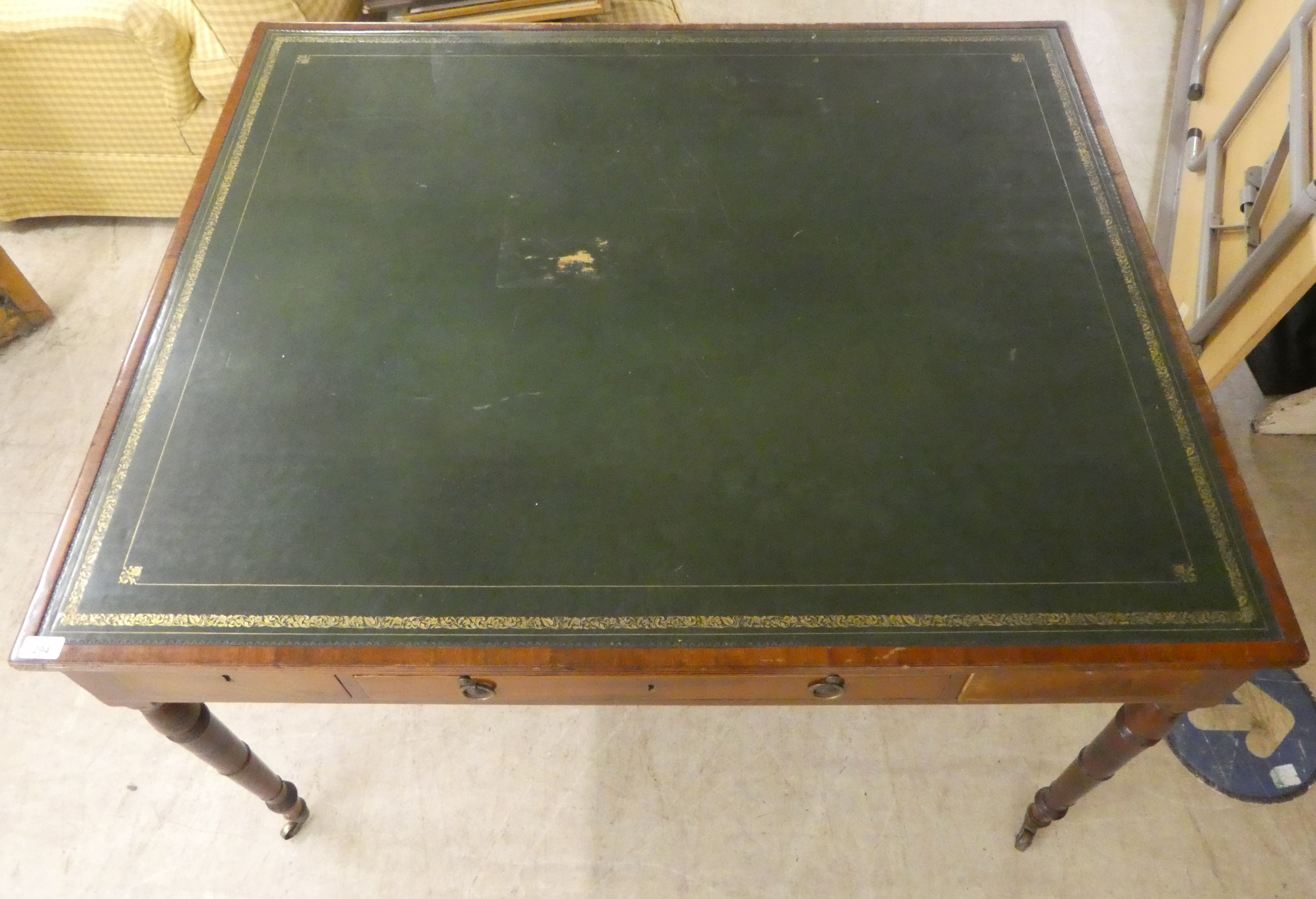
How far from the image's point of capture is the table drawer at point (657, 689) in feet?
4.15

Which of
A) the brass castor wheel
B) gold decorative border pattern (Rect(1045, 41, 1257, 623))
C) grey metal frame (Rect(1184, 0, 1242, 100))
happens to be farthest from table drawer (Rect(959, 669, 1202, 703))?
grey metal frame (Rect(1184, 0, 1242, 100))

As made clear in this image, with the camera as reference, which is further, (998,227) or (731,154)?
(731,154)

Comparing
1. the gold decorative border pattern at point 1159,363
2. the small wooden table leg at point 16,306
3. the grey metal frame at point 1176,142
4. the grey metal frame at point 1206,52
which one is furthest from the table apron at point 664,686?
the grey metal frame at point 1206,52

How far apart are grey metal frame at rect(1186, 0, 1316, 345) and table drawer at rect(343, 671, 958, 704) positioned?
1.40 meters

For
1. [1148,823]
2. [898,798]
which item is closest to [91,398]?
[898,798]

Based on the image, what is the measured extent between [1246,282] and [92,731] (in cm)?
284

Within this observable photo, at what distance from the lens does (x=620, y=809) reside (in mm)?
1900

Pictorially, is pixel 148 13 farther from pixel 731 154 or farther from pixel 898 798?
pixel 898 798

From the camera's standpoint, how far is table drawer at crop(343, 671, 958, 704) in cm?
127

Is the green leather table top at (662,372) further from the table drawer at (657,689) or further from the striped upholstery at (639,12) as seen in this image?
the striped upholstery at (639,12)

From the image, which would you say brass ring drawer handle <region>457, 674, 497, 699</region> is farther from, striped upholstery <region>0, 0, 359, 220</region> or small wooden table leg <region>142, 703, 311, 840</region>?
striped upholstery <region>0, 0, 359, 220</region>

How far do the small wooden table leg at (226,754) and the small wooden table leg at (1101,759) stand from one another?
4.88 ft

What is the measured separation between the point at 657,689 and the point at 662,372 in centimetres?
51

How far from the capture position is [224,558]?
1289 mm
